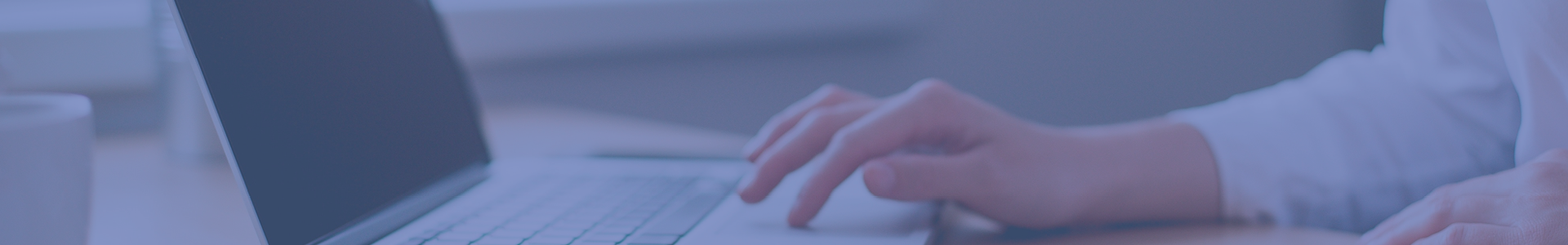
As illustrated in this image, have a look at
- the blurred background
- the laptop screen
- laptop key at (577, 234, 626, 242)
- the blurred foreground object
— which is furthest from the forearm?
the blurred background

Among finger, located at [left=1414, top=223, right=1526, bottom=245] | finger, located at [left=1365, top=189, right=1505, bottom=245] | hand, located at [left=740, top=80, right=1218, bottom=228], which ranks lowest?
finger, located at [left=1414, top=223, right=1526, bottom=245]

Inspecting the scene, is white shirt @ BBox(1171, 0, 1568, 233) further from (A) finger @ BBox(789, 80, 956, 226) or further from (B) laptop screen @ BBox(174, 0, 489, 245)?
(B) laptop screen @ BBox(174, 0, 489, 245)

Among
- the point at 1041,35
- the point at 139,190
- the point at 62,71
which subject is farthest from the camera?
the point at 1041,35

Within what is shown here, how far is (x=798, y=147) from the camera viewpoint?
1.39ft

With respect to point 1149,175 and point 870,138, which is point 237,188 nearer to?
point 870,138

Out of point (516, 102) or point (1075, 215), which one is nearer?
point (1075, 215)

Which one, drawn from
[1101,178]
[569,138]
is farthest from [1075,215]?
[569,138]

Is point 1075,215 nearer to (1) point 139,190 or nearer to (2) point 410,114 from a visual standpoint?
(2) point 410,114

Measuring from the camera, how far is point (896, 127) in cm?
41

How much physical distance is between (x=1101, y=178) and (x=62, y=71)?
1.11 m

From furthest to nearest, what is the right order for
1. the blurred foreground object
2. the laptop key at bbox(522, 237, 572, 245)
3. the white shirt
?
the blurred foreground object → the white shirt → the laptop key at bbox(522, 237, 572, 245)

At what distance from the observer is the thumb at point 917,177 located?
1.19 ft

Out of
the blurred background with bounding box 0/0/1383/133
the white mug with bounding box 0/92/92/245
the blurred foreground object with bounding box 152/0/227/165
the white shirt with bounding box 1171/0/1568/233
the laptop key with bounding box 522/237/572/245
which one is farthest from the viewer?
the blurred background with bounding box 0/0/1383/133

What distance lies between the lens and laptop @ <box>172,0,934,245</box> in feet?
1.04
